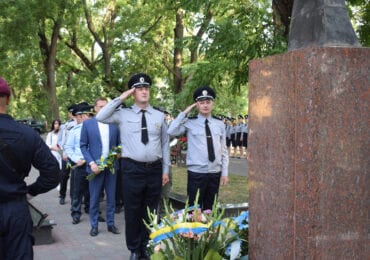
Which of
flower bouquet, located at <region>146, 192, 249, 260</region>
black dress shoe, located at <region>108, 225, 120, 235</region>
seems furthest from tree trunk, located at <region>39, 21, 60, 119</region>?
flower bouquet, located at <region>146, 192, 249, 260</region>

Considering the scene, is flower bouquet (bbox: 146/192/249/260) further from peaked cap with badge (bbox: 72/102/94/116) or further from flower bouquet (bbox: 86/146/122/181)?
Answer: peaked cap with badge (bbox: 72/102/94/116)

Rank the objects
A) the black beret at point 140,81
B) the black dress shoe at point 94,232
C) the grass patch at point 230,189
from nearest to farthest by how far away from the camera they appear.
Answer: the black beret at point 140,81 < the black dress shoe at point 94,232 < the grass patch at point 230,189

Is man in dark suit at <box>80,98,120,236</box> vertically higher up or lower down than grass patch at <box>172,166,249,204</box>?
higher up

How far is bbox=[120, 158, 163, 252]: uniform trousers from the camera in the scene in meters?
5.89

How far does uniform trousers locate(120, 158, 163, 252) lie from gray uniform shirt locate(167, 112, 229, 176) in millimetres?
426

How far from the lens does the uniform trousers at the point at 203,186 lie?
243 inches

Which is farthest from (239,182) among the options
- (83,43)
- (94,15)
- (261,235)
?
(83,43)

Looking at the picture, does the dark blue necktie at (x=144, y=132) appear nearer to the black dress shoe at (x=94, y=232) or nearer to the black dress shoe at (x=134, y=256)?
the black dress shoe at (x=134, y=256)

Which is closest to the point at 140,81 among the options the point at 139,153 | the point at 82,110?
the point at 139,153

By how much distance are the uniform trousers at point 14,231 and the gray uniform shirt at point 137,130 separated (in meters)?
2.26

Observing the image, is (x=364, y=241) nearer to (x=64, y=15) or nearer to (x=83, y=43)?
(x=64, y=15)

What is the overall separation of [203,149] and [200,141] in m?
0.10

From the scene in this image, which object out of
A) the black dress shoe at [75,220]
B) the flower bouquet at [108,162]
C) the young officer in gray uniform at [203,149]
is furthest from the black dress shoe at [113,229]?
the young officer in gray uniform at [203,149]

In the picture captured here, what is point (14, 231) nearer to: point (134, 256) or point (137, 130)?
point (137, 130)
